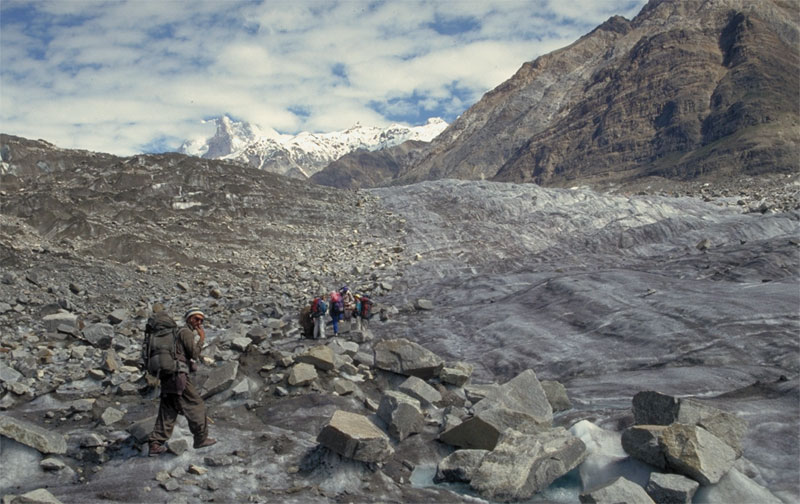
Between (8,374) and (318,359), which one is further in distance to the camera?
(318,359)

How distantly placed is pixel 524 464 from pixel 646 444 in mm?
1544

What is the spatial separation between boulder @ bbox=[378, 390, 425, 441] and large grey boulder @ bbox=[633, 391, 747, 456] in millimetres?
3321

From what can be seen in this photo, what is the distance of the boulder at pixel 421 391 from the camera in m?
10.0

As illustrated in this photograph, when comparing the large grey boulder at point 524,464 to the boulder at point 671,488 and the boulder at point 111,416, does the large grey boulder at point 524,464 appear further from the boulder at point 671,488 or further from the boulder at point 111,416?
the boulder at point 111,416

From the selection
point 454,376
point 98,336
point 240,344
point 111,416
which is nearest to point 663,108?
point 454,376

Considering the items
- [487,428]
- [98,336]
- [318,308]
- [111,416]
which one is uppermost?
[318,308]

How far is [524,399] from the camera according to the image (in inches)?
377

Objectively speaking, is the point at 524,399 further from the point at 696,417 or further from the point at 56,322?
the point at 56,322

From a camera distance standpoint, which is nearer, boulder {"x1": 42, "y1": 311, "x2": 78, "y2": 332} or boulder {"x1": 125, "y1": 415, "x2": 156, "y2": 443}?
boulder {"x1": 125, "y1": 415, "x2": 156, "y2": 443}

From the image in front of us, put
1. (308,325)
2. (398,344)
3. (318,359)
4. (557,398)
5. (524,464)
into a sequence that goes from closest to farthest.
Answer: (524,464) < (557,398) < (318,359) < (398,344) < (308,325)

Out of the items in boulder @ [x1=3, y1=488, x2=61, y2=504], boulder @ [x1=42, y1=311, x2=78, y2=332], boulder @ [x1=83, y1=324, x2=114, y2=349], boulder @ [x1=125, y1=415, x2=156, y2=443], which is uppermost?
boulder @ [x1=42, y1=311, x2=78, y2=332]

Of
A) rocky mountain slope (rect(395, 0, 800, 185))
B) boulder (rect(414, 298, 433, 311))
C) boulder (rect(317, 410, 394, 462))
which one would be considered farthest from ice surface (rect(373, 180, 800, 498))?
rocky mountain slope (rect(395, 0, 800, 185))

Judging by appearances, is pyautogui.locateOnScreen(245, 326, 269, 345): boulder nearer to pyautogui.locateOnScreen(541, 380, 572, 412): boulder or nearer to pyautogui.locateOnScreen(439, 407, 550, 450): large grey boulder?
pyautogui.locateOnScreen(439, 407, 550, 450): large grey boulder

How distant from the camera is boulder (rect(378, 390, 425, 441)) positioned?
863cm
